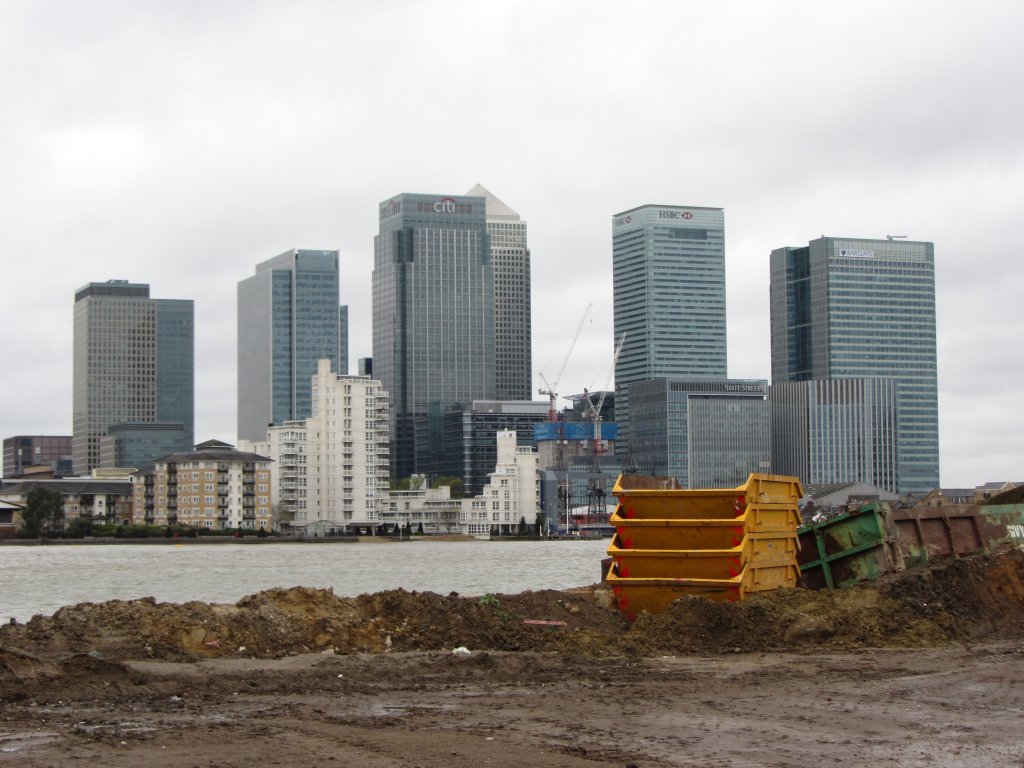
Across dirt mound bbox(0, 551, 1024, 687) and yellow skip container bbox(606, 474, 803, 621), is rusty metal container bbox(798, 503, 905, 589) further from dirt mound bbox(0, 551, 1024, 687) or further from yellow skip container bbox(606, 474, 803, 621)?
dirt mound bbox(0, 551, 1024, 687)

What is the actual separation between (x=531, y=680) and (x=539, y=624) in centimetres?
446

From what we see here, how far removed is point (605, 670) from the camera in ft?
74.9

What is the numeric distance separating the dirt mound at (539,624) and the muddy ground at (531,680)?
0.15ft

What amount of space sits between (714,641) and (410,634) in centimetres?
548

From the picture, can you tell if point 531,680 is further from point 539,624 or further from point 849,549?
point 849,549

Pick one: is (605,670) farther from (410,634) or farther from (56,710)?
(56,710)

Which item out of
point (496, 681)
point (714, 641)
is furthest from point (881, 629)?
point (496, 681)

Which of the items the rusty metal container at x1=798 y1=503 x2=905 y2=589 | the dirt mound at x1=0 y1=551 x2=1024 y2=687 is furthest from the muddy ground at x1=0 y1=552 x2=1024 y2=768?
the rusty metal container at x1=798 y1=503 x2=905 y2=589

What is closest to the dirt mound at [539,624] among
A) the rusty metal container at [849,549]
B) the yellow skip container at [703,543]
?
the yellow skip container at [703,543]

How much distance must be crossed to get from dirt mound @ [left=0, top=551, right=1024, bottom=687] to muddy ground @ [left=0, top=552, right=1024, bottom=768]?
0.05 metres

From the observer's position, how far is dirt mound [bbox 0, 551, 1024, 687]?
2459 cm

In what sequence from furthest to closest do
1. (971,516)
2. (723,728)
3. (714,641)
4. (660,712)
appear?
(971,516) < (714,641) < (660,712) < (723,728)

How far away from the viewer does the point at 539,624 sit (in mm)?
26266

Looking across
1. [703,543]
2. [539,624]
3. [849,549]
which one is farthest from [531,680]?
[849,549]
